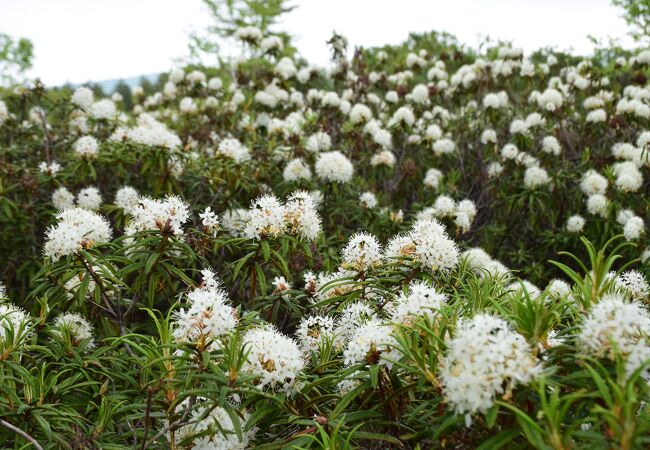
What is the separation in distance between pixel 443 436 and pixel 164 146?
3.54m

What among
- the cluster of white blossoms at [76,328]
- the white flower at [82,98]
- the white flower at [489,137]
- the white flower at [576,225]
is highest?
the white flower at [82,98]

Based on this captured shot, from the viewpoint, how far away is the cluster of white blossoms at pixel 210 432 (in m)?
1.64

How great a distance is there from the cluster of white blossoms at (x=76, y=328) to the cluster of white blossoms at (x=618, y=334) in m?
2.21

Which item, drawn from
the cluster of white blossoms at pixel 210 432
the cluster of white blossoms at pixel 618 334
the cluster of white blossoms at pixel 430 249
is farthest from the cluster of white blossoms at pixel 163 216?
the cluster of white blossoms at pixel 618 334

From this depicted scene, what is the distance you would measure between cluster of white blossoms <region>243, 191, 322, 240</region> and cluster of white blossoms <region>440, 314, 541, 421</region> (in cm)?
141

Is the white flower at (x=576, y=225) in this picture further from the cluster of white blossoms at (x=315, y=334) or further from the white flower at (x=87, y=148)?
the white flower at (x=87, y=148)

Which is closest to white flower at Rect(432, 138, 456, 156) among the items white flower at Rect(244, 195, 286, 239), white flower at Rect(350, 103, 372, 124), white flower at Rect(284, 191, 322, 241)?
white flower at Rect(350, 103, 372, 124)

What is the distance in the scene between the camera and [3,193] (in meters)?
4.07

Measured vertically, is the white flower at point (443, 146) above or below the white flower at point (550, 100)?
below

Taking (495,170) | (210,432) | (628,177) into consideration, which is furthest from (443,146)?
(210,432)

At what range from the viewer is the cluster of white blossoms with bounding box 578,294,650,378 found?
3.98 feet

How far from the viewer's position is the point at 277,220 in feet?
8.31

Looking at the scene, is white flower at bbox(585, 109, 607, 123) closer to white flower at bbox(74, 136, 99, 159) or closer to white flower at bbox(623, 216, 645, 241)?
white flower at bbox(623, 216, 645, 241)

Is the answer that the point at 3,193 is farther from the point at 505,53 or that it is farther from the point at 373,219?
the point at 505,53
